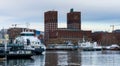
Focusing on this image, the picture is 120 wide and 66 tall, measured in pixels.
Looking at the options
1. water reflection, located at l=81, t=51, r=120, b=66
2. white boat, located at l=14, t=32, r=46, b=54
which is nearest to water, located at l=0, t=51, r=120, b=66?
water reflection, located at l=81, t=51, r=120, b=66

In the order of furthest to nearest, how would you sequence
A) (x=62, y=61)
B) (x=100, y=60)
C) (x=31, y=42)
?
(x=31, y=42)
(x=100, y=60)
(x=62, y=61)

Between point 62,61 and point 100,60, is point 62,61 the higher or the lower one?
the higher one

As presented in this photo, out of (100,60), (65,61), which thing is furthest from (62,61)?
(100,60)

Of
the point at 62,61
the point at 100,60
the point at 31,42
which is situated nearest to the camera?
the point at 62,61

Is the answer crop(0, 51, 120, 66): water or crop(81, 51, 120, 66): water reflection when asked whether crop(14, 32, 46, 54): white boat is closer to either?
crop(81, 51, 120, 66): water reflection

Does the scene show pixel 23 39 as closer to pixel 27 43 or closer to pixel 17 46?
pixel 27 43

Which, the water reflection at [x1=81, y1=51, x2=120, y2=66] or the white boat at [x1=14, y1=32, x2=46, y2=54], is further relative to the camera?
the white boat at [x1=14, y1=32, x2=46, y2=54]

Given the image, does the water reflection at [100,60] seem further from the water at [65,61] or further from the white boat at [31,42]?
the white boat at [31,42]

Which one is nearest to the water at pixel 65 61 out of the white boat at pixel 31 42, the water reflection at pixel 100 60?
the water reflection at pixel 100 60

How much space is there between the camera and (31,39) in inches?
4948

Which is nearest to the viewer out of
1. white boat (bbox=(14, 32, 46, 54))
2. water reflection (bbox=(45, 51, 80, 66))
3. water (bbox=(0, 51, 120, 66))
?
water reflection (bbox=(45, 51, 80, 66))

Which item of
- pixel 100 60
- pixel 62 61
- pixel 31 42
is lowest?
pixel 100 60

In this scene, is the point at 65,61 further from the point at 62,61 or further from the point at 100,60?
the point at 100,60

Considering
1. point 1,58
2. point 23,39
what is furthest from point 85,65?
point 23,39
